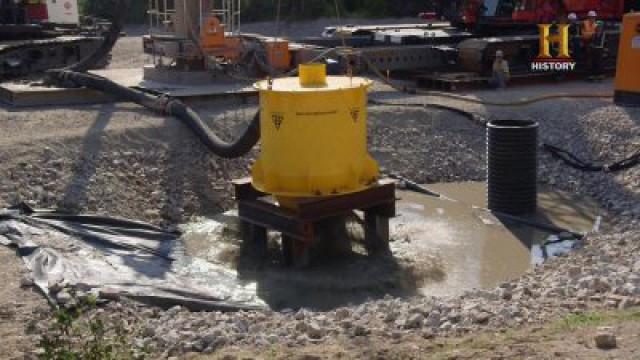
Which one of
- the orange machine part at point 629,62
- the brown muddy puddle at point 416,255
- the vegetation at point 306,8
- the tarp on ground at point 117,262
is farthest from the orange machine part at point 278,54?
the vegetation at point 306,8

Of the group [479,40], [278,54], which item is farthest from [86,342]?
[479,40]

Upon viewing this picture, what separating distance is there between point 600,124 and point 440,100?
102 inches

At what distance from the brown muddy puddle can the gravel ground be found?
0.42m

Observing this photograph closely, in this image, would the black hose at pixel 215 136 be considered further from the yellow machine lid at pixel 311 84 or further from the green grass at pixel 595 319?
the green grass at pixel 595 319

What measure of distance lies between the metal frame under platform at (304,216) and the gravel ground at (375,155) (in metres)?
1.09

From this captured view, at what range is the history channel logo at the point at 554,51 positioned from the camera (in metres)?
15.7

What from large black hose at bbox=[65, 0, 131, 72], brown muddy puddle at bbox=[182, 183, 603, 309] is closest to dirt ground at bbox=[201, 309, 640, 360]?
brown muddy puddle at bbox=[182, 183, 603, 309]

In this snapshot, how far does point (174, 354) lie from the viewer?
5188 mm

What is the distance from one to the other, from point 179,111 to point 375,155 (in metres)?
2.57

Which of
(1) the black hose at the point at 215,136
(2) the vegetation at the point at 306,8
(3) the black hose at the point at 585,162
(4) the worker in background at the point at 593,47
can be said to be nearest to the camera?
(1) the black hose at the point at 215,136

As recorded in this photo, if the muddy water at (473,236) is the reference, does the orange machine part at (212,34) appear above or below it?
above

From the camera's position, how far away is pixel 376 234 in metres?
8.61

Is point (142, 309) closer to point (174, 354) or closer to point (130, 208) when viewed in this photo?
point (174, 354)

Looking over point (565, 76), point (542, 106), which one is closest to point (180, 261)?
point (542, 106)
